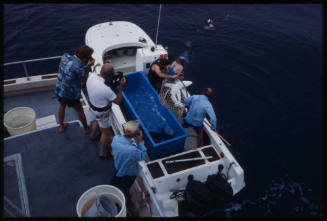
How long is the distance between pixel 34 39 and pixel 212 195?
11712mm

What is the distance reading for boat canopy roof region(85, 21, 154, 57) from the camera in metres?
7.65

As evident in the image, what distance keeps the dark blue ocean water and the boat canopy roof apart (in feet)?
10.2

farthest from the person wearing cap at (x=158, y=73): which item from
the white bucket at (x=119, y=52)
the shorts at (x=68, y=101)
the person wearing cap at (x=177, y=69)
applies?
the white bucket at (x=119, y=52)

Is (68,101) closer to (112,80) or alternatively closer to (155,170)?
(112,80)

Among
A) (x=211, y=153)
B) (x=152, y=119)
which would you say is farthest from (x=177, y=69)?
(x=211, y=153)

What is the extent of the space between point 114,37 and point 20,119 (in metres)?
3.88

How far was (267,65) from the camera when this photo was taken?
11.5m

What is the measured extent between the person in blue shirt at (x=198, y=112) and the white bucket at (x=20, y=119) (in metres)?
3.52

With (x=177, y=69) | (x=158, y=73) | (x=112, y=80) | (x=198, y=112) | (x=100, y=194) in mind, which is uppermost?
(x=112, y=80)

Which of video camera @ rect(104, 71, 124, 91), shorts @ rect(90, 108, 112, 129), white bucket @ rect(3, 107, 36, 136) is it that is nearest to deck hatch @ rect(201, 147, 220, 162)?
shorts @ rect(90, 108, 112, 129)

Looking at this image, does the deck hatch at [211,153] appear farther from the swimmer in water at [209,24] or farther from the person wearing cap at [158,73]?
the swimmer in water at [209,24]

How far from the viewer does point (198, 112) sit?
5191 millimetres

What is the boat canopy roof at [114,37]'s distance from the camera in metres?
7.65

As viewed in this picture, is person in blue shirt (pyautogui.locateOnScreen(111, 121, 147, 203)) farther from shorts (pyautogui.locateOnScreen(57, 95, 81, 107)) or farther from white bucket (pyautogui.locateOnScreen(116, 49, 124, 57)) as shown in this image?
white bucket (pyautogui.locateOnScreen(116, 49, 124, 57))
